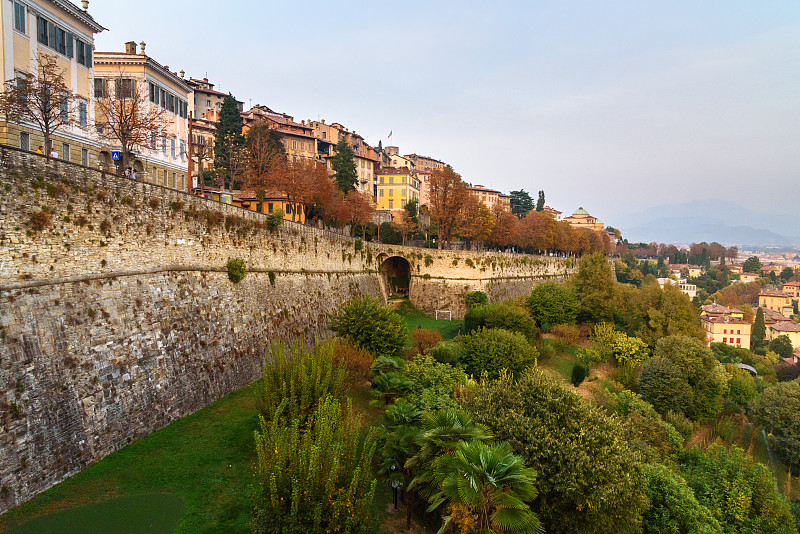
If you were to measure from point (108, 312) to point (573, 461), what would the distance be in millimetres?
13357

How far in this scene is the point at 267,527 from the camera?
28.1 ft

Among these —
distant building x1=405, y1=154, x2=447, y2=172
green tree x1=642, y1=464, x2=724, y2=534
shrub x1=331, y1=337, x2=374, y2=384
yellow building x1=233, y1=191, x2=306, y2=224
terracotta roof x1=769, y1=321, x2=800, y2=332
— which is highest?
distant building x1=405, y1=154, x2=447, y2=172

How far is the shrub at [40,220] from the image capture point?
439 inches

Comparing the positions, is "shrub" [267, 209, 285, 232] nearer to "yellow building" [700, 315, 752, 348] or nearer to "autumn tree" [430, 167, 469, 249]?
"autumn tree" [430, 167, 469, 249]

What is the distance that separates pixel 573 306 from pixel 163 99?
38.9m

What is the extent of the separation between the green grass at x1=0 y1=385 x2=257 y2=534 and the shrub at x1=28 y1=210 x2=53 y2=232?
6121 mm

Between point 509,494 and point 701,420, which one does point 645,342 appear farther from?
point 509,494

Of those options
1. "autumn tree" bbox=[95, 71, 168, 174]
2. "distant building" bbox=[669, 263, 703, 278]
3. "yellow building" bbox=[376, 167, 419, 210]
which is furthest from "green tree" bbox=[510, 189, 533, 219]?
"autumn tree" bbox=[95, 71, 168, 174]

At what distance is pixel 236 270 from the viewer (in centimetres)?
1972

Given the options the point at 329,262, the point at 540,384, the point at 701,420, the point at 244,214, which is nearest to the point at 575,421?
the point at 540,384

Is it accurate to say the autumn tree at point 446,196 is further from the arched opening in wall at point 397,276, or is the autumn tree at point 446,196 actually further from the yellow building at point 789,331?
the yellow building at point 789,331

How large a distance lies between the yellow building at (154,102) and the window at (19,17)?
6.70 metres

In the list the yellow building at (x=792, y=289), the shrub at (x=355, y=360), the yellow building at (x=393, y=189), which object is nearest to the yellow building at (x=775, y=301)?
the yellow building at (x=792, y=289)

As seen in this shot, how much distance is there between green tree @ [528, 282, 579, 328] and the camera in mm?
43281
